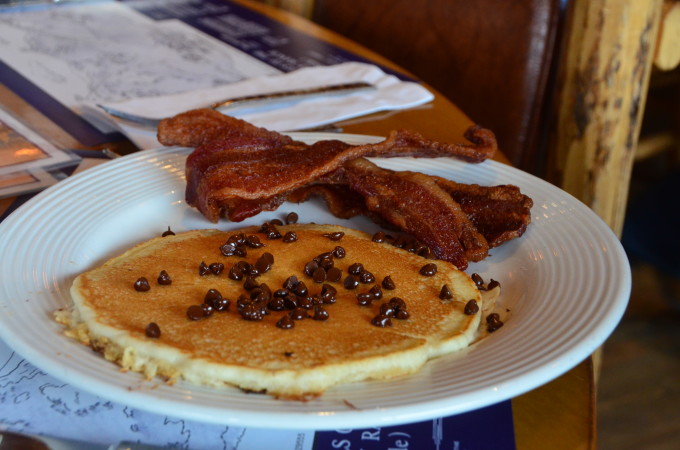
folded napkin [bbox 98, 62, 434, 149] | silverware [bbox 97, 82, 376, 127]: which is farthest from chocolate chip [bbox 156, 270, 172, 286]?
silverware [bbox 97, 82, 376, 127]

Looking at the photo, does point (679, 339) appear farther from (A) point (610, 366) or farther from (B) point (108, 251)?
(B) point (108, 251)

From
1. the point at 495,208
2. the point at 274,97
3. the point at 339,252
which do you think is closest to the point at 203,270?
the point at 339,252

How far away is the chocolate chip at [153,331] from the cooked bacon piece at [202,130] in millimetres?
626

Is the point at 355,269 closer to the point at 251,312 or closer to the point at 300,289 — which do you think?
the point at 300,289

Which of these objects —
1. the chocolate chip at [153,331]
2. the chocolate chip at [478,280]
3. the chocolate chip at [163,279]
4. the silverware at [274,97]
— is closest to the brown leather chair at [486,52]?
the silverware at [274,97]

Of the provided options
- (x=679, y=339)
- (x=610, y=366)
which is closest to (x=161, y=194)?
(x=610, y=366)

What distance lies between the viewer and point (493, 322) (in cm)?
108

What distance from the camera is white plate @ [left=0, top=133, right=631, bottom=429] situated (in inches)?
31.9

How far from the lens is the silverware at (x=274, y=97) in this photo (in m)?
1.80

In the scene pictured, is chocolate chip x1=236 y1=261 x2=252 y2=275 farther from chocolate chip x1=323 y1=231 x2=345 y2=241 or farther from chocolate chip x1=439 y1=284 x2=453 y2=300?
chocolate chip x1=439 y1=284 x2=453 y2=300

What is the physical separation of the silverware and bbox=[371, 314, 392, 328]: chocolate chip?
103cm

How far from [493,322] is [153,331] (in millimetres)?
507

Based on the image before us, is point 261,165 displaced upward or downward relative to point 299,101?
upward

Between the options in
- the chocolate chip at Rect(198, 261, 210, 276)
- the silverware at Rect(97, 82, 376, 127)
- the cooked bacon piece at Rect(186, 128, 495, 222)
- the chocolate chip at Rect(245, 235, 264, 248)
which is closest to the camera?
the chocolate chip at Rect(198, 261, 210, 276)
